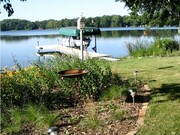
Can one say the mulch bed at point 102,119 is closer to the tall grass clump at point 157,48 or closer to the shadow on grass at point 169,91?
the shadow on grass at point 169,91

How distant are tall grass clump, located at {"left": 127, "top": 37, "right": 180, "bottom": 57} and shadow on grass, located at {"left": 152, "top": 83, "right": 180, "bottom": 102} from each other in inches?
334

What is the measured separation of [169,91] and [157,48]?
9.63 m

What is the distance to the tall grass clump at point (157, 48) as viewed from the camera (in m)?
16.4

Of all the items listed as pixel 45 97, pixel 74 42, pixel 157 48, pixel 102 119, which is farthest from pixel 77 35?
pixel 102 119

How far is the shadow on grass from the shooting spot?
6.73 metres

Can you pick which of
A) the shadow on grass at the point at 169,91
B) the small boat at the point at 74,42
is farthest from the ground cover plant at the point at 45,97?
the small boat at the point at 74,42

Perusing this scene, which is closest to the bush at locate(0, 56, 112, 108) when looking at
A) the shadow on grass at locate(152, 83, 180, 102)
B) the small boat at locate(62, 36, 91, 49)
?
the shadow on grass at locate(152, 83, 180, 102)

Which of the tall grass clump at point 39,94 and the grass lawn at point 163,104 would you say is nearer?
the grass lawn at point 163,104

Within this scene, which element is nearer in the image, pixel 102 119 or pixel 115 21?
pixel 102 119

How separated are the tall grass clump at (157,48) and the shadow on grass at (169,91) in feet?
27.8

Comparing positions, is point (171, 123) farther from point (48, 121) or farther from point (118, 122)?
point (48, 121)

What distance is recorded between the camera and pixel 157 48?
16.6 m

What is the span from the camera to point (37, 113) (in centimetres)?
539

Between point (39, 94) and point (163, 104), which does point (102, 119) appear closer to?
point (163, 104)
